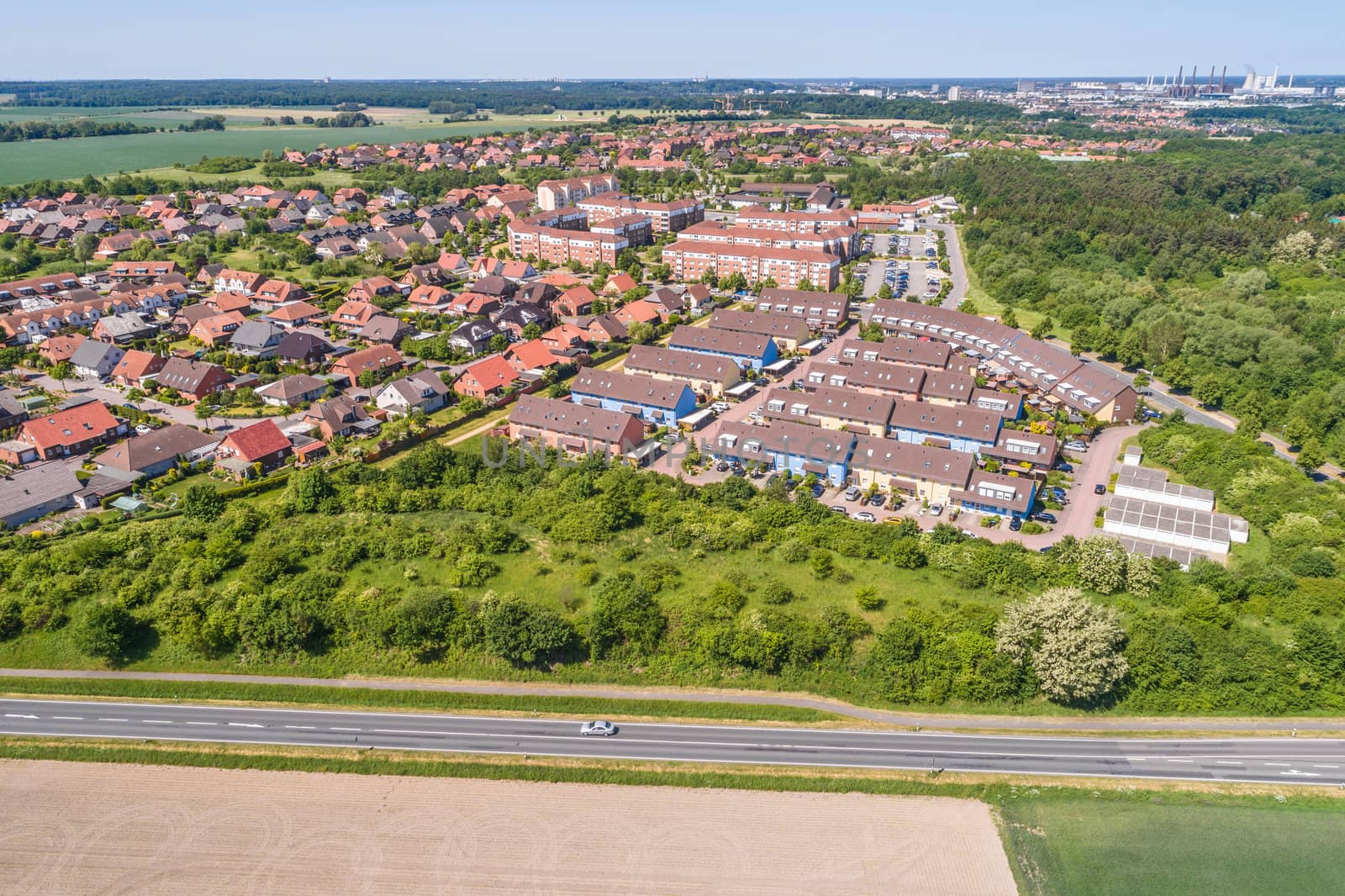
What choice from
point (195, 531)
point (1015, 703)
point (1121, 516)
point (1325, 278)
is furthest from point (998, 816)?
point (1325, 278)

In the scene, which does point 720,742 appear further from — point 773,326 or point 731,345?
point 773,326

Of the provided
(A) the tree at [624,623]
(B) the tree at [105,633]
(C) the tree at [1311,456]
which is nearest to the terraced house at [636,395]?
(A) the tree at [624,623]

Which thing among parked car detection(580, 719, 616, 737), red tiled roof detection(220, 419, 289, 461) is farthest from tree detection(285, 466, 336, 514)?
parked car detection(580, 719, 616, 737)

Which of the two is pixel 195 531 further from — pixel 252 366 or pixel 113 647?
pixel 252 366

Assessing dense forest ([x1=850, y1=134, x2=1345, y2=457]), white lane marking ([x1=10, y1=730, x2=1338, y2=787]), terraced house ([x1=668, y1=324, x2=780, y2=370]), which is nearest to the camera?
white lane marking ([x1=10, y1=730, x2=1338, y2=787])

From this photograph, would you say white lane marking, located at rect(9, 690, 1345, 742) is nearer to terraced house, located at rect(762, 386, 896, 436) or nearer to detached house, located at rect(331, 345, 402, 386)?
terraced house, located at rect(762, 386, 896, 436)

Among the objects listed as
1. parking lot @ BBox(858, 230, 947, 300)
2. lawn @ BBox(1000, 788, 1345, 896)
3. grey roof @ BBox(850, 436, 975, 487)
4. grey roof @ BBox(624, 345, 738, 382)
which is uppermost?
parking lot @ BBox(858, 230, 947, 300)

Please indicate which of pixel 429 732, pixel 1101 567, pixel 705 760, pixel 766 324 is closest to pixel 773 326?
pixel 766 324
